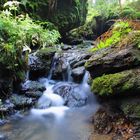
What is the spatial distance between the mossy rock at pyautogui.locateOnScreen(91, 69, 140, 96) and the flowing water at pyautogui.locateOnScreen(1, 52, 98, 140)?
0.80 metres

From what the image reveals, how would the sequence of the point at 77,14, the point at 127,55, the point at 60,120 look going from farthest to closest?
the point at 77,14, the point at 60,120, the point at 127,55

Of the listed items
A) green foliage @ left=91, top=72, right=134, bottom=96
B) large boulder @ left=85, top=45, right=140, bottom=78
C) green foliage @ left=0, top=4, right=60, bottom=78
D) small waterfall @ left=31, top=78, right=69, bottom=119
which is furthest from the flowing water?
green foliage @ left=0, top=4, right=60, bottom=78

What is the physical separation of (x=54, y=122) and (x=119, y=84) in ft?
5.92

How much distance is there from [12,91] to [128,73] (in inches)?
137

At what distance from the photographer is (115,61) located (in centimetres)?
565

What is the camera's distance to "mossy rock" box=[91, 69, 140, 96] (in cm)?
491

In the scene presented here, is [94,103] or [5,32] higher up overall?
[5,32]

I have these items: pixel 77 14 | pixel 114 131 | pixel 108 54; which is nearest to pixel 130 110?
pixel 114 131

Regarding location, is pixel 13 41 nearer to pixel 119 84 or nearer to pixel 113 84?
pixel 113 84

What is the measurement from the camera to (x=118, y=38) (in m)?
6.91

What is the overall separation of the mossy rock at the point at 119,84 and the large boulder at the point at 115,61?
0.25 m

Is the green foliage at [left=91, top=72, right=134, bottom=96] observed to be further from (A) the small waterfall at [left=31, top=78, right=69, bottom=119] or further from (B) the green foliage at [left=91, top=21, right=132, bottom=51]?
(B) the green foliage at [left=91, top=21, right=132, bottom=51]

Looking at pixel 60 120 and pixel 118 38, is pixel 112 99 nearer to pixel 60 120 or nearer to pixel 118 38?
pixel 60 120

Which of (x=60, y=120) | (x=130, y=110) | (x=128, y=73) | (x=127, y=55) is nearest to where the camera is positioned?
(x=130, y=110)
